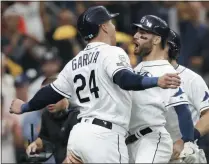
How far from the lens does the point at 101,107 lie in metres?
6.95

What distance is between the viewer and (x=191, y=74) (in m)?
7.74

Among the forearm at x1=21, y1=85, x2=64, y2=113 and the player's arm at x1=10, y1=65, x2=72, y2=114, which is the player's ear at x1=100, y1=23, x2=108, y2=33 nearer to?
the player's arm at x1=10, y1=65, x2=72, y2=114

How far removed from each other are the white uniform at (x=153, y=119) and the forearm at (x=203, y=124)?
0.38 meters

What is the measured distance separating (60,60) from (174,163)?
4.78 m

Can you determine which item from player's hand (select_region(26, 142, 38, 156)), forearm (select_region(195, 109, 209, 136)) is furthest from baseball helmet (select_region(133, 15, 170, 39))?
player's hand (select_region(26, 142, 38, 156))

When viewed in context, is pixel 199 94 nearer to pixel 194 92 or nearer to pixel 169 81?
pixel 194 92

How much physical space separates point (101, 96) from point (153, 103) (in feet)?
1.58

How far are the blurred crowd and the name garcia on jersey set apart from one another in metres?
4.12

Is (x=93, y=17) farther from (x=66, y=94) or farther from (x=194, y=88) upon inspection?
(x=194, y=88)

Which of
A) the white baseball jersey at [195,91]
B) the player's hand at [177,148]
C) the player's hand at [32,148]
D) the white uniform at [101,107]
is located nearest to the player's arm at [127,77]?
the white uniform at [101,107]

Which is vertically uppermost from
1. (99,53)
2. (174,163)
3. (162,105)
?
(99,53)

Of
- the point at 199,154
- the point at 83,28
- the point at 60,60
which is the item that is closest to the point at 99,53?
the point at 83,28

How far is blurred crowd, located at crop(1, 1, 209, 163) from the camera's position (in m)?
11.7

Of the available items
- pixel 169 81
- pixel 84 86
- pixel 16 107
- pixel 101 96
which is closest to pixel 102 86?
pixel 101 96
